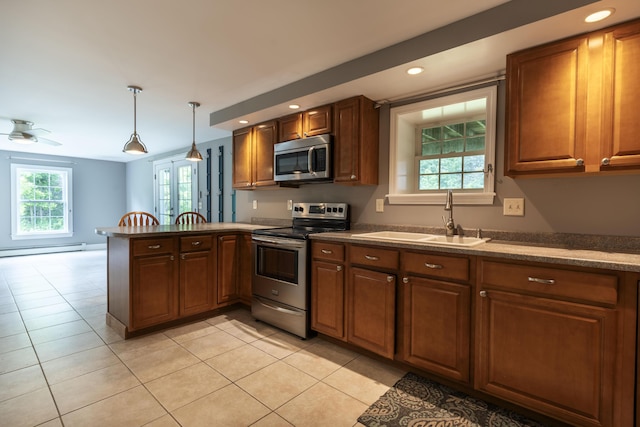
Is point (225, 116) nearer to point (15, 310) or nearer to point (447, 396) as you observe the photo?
point (15, 310)

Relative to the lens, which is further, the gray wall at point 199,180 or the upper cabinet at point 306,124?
the gray wall at point 199,180

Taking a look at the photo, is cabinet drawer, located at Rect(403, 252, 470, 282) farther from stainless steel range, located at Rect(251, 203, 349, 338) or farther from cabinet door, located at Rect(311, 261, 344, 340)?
stainless steel range, located at Rect(251, 203, 349, 338)

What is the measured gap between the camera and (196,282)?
2996mm

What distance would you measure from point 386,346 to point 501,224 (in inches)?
47.4

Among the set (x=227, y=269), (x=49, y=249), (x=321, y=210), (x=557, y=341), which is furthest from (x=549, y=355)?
(x=49, y=249)

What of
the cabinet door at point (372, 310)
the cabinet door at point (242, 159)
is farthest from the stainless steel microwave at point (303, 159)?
the cabinet door at point (372, 310)

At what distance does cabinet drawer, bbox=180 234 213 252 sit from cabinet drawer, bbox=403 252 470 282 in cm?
197

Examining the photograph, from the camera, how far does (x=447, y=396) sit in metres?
1.86

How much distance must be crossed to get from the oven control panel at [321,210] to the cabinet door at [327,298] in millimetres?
677

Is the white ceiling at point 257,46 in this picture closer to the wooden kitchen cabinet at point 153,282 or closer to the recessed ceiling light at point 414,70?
the recessed ceiling light at point 414,70

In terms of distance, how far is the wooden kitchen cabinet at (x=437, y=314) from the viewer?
1.82 m

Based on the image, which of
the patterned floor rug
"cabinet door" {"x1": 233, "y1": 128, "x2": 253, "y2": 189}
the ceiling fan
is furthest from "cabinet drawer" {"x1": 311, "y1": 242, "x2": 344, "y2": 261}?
the ceiling fan

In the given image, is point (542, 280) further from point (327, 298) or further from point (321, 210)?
point (321, 210)

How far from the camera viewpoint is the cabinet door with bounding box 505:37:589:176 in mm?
1689
